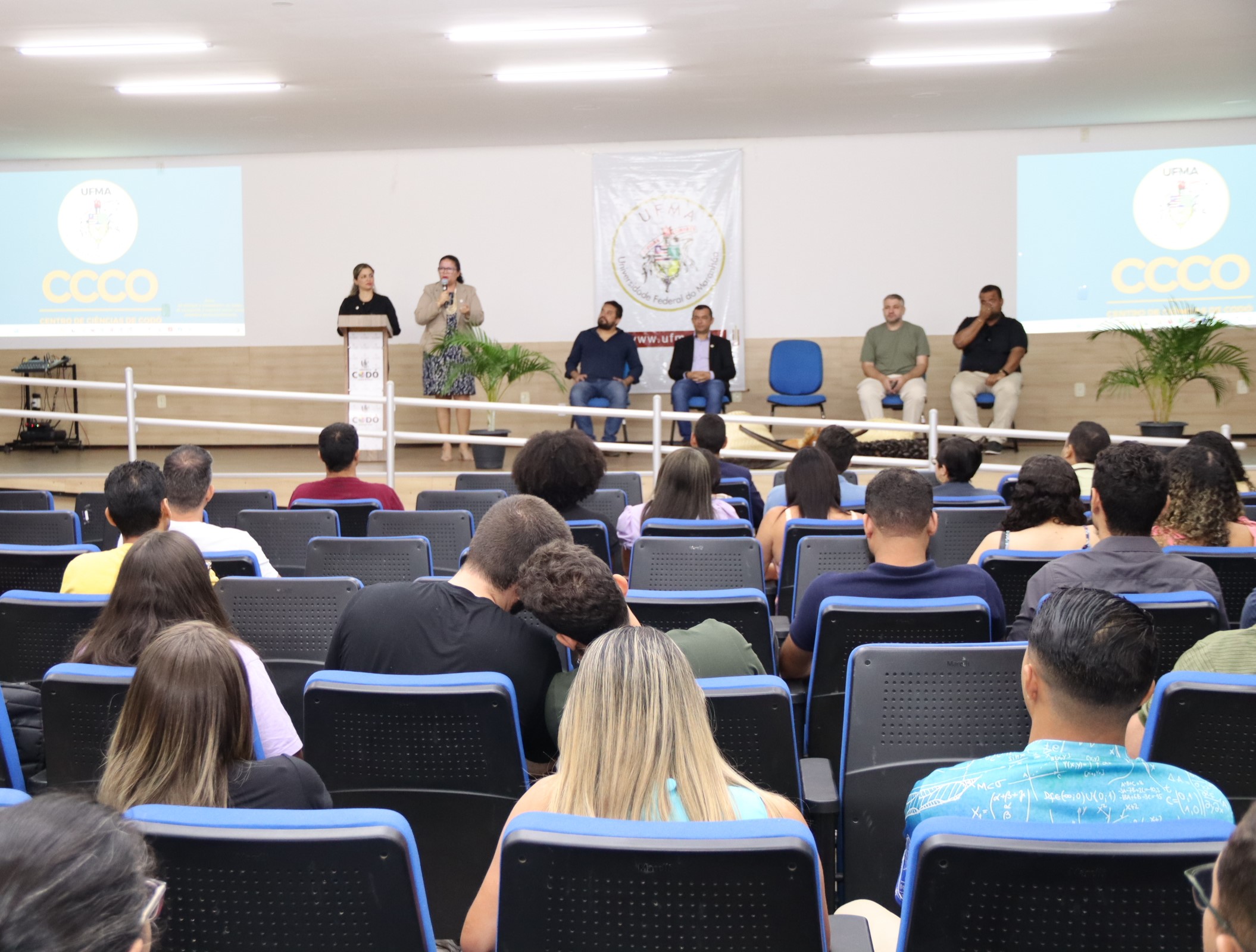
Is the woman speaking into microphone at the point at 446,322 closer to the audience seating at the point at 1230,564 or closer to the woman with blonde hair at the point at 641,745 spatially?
the audience seating at the point at 1230,564

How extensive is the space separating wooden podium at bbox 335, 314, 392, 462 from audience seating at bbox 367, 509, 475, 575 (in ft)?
17.2

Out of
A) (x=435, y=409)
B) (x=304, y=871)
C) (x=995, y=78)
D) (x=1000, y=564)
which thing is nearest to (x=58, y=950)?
(x=304, y=871)

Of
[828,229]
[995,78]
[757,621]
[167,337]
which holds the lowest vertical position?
[757,621]

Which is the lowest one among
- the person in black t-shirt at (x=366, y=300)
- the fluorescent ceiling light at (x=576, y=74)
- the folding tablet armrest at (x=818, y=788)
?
the folding tablet armrest at (x=818, y=788)

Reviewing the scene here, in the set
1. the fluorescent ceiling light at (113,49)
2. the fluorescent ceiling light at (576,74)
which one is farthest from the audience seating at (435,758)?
the fluorescent ceiling light at (576,74)

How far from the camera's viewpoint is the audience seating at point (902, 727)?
2129 millimetres

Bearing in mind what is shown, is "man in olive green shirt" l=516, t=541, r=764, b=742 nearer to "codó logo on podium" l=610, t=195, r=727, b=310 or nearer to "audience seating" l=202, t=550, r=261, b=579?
"audience seating" l=202, t=550, r=261, b=579

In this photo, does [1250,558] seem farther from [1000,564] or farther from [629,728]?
[629,728]

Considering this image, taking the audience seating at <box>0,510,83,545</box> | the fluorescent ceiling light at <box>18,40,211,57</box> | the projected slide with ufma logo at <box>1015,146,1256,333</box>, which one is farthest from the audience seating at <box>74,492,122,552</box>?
the projected slide with ufma logo at <box>1015,146,1256,333</box>

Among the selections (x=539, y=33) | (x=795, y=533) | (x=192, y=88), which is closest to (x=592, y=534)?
(x=795, y=533)

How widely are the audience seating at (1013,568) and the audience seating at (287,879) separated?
2.21 metres

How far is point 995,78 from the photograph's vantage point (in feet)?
26.3

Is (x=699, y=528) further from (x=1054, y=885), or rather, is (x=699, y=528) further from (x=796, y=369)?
(x=796, y=369)

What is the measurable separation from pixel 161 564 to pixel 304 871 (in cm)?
116
